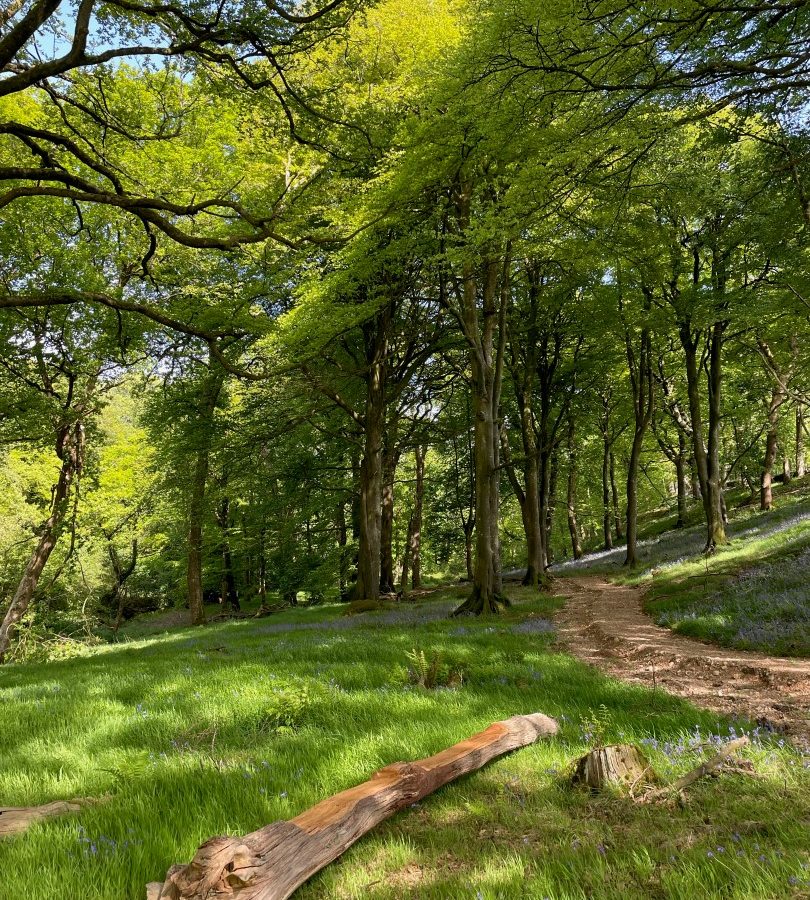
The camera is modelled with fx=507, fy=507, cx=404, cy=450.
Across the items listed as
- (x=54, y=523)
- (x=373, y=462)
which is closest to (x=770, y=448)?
(x=373, y=462)

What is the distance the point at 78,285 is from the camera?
1335cm

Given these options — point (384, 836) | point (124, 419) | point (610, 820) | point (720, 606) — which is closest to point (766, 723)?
point (610, 820)

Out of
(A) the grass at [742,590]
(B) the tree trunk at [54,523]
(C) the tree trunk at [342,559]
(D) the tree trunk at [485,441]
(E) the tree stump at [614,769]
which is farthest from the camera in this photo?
(C) the tree trunk at [342,559]

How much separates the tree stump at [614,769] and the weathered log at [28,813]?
333 cm

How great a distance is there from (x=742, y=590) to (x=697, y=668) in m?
4.57

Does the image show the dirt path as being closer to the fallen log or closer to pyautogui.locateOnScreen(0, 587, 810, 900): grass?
pyautogui.locateOnScreen(0, 587, 810, 900): grass

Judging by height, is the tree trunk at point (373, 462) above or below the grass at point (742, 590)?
above

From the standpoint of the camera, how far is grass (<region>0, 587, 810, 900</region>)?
2.46m

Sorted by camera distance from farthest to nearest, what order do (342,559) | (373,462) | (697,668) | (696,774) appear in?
(342,559) → (373,462) → (697,668) → (696,774)

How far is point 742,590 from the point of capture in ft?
34.2

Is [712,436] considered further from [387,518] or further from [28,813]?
[28,813]

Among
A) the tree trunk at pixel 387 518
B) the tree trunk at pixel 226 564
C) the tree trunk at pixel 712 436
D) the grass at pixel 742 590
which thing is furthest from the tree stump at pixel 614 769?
the tree trunk at pixel 226 564

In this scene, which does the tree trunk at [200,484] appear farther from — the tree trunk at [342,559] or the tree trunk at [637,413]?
the tree trunk at [637,413]

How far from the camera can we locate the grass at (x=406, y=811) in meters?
2.46
